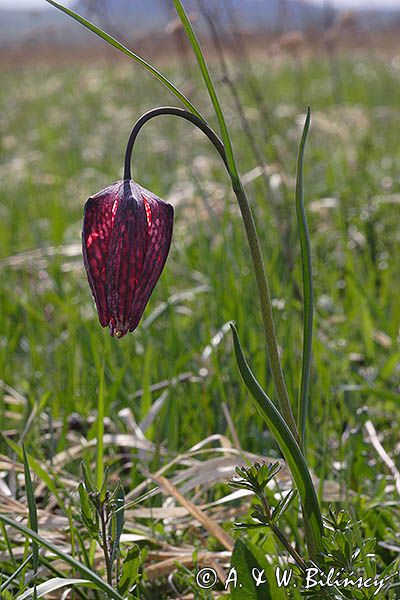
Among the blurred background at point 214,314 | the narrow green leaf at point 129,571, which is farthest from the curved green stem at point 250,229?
the blurred background at point 214,314

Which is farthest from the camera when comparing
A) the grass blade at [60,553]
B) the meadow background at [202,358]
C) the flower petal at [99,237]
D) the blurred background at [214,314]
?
the blurred background at [214,314]

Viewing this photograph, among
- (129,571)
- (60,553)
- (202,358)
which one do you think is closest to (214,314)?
(202,358)

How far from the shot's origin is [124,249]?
0.78 meters

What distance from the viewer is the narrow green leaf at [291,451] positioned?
2.37 feet

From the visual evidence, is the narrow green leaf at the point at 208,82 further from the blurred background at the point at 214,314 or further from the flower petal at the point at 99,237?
the blurred background at the point at 214,314

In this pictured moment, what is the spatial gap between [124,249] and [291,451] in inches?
9.3

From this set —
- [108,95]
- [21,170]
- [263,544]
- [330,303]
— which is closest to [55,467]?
[263,544]

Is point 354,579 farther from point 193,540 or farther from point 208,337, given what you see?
point 208,337

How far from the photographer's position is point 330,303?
191 cm

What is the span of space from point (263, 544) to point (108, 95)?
7.42 meters

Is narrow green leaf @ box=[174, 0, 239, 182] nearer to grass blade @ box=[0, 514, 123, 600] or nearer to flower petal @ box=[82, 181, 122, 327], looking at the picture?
flower petal @ box=[82, 181, 122, 327]

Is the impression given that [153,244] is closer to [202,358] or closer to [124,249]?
[124,249]

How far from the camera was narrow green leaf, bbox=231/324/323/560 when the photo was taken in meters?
0.72

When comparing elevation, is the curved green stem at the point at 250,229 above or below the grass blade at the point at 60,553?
above
